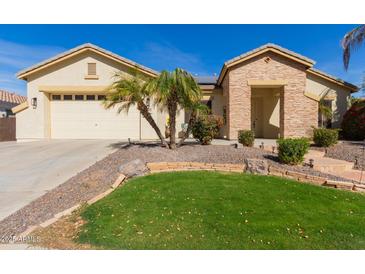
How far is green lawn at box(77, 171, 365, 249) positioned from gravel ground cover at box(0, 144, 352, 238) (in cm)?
91

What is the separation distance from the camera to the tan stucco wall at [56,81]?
Answer: 50.1ft

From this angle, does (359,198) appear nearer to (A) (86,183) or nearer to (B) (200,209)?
(B) (200,209)

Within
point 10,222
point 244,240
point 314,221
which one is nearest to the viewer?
point 244,240

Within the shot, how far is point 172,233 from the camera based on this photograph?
3.97m

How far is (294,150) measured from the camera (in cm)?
773

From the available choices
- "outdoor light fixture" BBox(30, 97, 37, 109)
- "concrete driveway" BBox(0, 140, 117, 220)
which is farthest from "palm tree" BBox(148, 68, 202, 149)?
"outdoor light fixture" BBox(30, 97, 37, 109)

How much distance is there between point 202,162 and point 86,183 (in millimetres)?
3610

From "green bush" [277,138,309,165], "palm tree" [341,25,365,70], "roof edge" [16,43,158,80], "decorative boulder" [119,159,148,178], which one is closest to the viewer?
"decorative boulder" [119,159,148,178]

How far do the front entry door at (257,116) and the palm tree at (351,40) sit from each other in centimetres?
527

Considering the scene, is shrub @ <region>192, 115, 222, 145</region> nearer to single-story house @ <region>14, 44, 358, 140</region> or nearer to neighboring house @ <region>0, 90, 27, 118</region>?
single-story house @ <region>14, 44, 358, 140</region>

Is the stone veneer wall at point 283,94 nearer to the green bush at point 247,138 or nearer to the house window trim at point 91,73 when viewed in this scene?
the green bush at point 247,138

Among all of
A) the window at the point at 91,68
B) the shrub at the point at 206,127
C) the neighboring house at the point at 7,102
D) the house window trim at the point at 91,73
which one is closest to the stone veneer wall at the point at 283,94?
the shrub at the point at 206,127

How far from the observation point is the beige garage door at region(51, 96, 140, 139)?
15641 mm

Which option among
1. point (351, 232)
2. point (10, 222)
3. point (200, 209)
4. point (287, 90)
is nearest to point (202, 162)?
point (200, 209)
